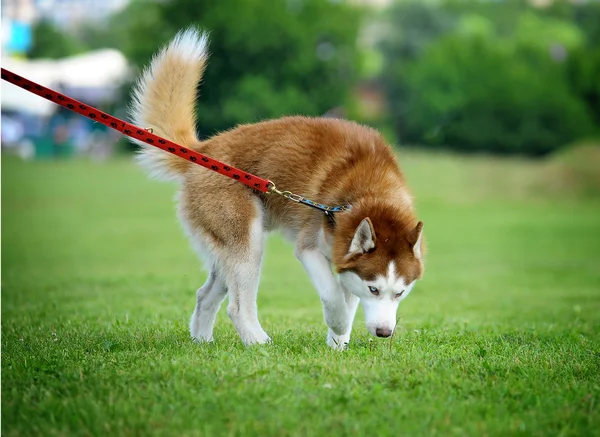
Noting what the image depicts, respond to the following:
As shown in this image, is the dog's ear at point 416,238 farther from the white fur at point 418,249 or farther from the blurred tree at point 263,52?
the blurred tree at point 263,52

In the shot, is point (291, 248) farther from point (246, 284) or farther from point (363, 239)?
point (363, 239)

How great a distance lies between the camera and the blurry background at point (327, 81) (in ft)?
137

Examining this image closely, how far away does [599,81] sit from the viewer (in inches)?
1745

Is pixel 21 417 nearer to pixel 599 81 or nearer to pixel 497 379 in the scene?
pixel 497 379

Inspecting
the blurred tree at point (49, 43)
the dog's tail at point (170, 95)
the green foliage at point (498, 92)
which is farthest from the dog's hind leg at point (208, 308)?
the blurred tree at point (49, 43)

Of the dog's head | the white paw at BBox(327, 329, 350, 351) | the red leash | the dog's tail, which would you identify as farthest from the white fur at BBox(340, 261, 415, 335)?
the dog's tail

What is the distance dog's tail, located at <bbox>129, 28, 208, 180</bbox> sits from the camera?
6.77 meters

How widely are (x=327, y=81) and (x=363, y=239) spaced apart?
39.0 meters

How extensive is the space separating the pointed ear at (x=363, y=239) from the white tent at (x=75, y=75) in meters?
38.7

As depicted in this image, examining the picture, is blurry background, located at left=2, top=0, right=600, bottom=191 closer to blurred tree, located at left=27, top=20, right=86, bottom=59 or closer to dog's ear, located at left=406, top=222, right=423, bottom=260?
blurred tree, located at left=27, top=20, right=86, bottom=59

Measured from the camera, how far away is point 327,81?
44125mm

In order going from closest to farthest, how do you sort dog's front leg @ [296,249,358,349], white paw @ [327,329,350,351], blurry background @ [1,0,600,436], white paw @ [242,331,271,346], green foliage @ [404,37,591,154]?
blurry background @ [1,0,600,436] → dog's front leg @ [296,249,358,349] → white paw @ [327,329,350,351] → white paw @ [242,331,271,346] → green foliage @ [404,37,591,154]

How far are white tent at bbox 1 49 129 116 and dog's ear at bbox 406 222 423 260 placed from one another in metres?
38.7

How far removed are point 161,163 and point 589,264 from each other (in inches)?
509
